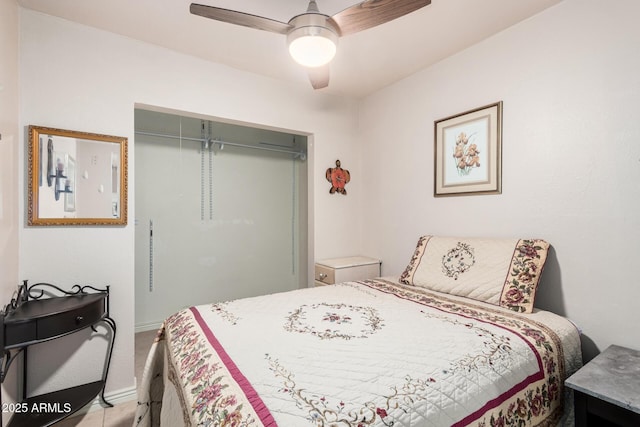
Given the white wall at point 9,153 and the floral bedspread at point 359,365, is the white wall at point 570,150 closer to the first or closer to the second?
the floral bedspread at point 359,365

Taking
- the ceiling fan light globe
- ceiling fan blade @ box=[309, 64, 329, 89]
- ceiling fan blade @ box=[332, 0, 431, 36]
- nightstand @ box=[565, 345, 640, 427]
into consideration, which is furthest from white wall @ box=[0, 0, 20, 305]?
nightstand @ box=[565, 345, 640, 427]

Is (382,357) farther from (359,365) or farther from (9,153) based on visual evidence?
(9,153)

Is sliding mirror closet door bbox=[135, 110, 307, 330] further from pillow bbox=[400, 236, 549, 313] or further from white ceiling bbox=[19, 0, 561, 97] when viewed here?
pillow bbox=[400, 236, 549, 313]

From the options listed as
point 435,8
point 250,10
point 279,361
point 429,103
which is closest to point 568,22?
point 435,8

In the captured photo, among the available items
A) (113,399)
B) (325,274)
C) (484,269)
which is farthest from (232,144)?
(484,269)

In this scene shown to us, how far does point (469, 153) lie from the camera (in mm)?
2281

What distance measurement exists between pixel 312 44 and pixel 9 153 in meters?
1.79

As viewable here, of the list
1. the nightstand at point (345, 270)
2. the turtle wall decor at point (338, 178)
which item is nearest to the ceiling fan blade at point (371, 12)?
the turtle wall decor at point (338, 178)

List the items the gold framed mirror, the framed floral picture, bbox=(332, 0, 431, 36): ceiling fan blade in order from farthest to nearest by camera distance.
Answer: the framed floral picture
the gold framed mirror
bbox=(332, 0, 431, 36): ceiling fan blade

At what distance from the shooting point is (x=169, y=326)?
1.57 m

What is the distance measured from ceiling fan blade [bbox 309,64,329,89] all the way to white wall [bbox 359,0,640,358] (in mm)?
1045

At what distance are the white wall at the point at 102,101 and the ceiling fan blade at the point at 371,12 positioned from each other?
1.35 m

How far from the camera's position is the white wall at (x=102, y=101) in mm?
1887

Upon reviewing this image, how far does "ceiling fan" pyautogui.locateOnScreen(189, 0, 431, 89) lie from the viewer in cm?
143
